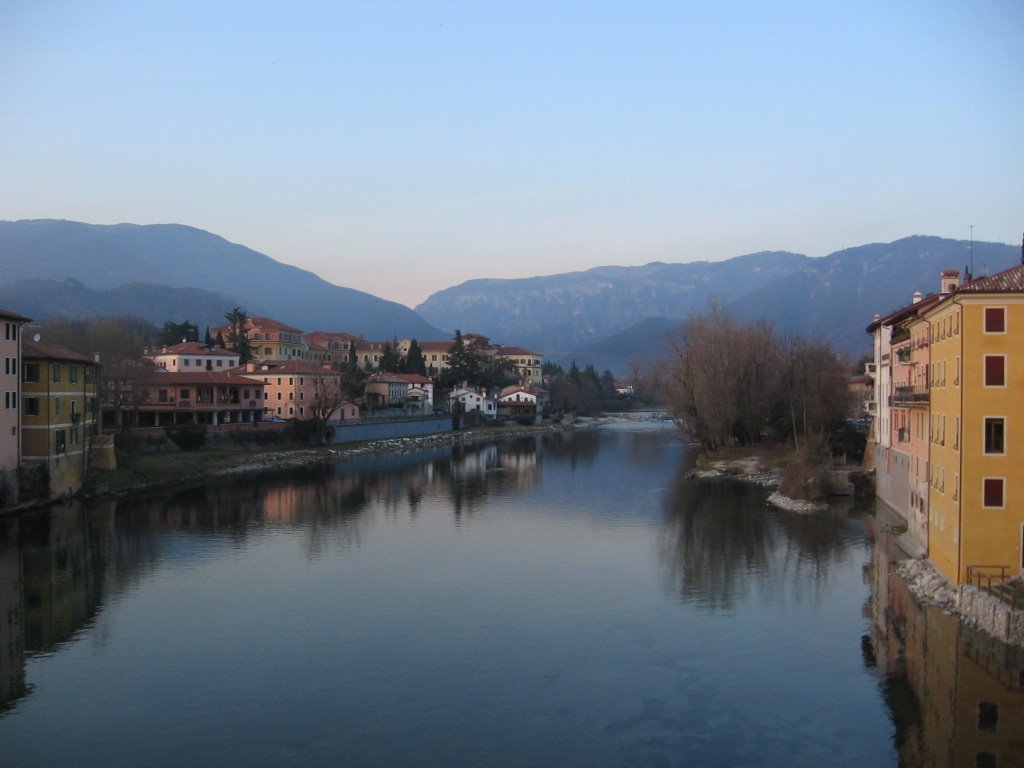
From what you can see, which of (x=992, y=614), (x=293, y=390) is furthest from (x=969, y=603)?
(x=293, y=390)

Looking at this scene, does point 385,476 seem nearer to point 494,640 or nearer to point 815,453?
point 815,453

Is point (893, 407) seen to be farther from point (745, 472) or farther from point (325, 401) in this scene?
point (325, 401)

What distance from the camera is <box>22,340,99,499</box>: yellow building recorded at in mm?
26094

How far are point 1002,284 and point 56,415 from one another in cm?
2499

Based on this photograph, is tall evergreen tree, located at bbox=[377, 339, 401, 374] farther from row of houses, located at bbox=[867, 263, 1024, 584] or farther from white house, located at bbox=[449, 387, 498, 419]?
row of houses, located at bbox=[867, 263, 1024, 584]

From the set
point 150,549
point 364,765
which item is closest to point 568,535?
point 150,549

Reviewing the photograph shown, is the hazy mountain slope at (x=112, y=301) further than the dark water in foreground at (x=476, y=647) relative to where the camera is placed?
Yes

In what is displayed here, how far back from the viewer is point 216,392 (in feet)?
146

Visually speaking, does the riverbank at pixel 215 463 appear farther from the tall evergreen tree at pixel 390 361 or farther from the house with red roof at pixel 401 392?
the tall evergreen tree at pixel 390 361

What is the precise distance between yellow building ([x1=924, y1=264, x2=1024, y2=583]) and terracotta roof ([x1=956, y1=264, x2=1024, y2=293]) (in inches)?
0.6

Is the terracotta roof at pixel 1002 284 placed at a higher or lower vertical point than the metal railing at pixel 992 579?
higher

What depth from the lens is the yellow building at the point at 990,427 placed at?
14.6 meters

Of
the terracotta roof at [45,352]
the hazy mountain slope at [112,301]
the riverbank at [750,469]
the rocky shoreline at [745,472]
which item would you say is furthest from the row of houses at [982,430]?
the hazy mountain slope at [112,301]

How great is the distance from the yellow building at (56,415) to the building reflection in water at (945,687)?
22739 mm
